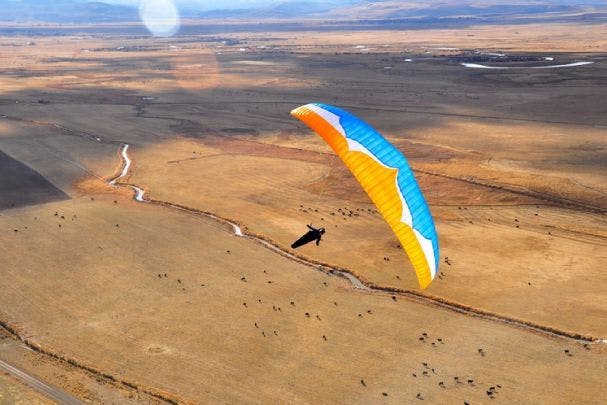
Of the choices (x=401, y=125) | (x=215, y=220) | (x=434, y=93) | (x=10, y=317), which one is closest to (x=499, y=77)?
(x=434, y=93)

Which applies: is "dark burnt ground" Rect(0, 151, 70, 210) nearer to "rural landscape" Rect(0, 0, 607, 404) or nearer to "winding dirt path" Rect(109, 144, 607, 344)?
"rural landscape" Rect(0, 0, 607, 404)

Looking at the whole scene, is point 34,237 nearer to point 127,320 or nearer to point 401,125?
point 127,320

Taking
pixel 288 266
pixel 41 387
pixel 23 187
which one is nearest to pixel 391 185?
pixel 288 266

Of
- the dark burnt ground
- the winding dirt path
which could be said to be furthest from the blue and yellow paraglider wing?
the dark burnt ground

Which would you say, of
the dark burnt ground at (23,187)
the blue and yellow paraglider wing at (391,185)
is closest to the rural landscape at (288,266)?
the dark burnt ground at (23,187)

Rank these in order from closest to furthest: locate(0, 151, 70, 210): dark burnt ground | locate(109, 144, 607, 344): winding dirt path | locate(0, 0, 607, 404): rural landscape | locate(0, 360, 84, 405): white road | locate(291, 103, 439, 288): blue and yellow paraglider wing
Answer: locate(291, 103, 439, 288): blue and yellow paraglider wing, locate(0, 360, 84, 405): white road, locate(0, 0, 607, 404): rural landscape, locate(109, 144, 607, 344): winding dirt path, locate(0, 151, 70, 210): dark burnt ground

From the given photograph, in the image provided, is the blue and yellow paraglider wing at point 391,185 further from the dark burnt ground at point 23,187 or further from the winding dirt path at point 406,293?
the dark burnt ground at point 23,187

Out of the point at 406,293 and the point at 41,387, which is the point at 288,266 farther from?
the point at 41,387
